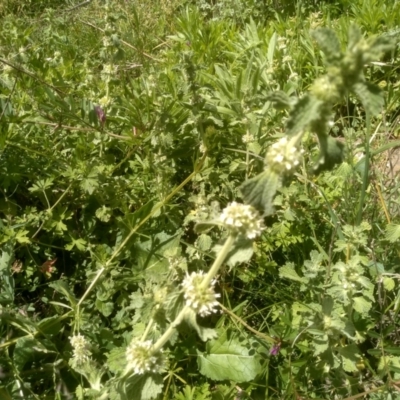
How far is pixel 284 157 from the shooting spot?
3.65ft

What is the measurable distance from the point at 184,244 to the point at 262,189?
1.00 metres

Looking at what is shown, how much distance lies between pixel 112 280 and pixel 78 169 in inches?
20.5

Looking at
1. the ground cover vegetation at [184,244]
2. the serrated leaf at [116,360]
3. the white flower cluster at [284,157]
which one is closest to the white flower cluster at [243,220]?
the ground cover vegetation at [184,244]

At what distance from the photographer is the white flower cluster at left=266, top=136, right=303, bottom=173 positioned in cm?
111

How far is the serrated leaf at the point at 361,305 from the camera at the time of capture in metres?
1.59

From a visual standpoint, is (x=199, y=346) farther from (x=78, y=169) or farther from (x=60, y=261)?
(x=78, y=169)

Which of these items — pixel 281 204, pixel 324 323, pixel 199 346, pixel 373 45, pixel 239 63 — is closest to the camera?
pixel 373 45

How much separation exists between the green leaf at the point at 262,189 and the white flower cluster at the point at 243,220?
89 mm

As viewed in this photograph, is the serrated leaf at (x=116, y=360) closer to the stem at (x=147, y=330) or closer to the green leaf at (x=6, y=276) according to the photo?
the stem at (x=147, y=330)

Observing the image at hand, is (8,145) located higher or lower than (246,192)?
lower

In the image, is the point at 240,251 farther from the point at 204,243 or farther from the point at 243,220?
the point at 204,243

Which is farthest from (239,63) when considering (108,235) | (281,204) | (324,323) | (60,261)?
(324,323)

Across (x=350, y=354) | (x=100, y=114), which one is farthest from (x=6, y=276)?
(x=350, y=354)

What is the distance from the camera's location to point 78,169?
6.86ft
